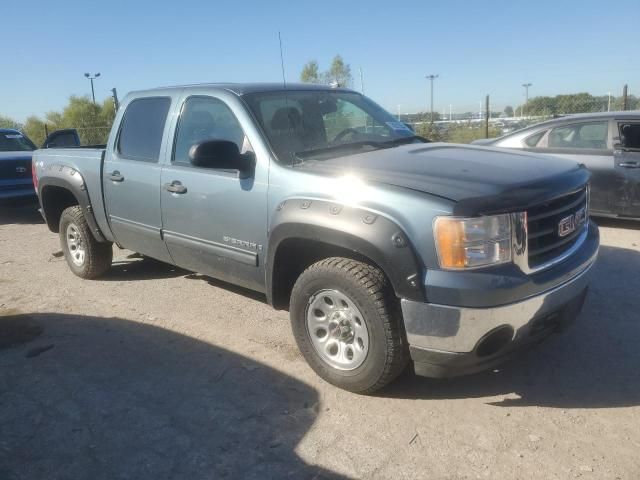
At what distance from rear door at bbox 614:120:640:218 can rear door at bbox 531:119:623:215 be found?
7 centimetres

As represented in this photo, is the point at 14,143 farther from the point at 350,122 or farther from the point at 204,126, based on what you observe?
the point at 350,122

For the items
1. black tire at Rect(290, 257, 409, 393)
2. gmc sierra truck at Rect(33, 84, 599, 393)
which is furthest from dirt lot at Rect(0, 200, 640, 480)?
gmc sierra truck at Rect(33, 84, 599, 393)

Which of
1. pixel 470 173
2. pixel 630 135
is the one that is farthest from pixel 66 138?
pixel 470 173

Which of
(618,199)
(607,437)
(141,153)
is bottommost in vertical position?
(607,437)

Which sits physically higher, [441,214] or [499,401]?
[441,214]

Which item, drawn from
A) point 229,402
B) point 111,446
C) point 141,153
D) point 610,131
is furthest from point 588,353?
point 610,131

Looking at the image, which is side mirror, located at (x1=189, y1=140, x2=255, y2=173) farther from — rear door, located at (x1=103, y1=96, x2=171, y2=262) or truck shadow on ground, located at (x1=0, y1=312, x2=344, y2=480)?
truck shadow on ground, located at (x1=0, y1=312, x2=344, y2=480)

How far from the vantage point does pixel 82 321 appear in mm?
4719

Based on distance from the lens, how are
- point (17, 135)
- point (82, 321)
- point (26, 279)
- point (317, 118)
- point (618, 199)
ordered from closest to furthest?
point (317, 118), point (82, 321), point (26, 279), point (618, 199), point (17, 135)

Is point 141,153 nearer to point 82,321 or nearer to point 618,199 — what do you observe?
point 82,321

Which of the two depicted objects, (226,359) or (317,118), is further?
(317,118)

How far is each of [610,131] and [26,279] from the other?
7.29 metres

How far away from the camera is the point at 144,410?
324cm

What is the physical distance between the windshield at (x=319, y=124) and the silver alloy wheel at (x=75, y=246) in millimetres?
2976
